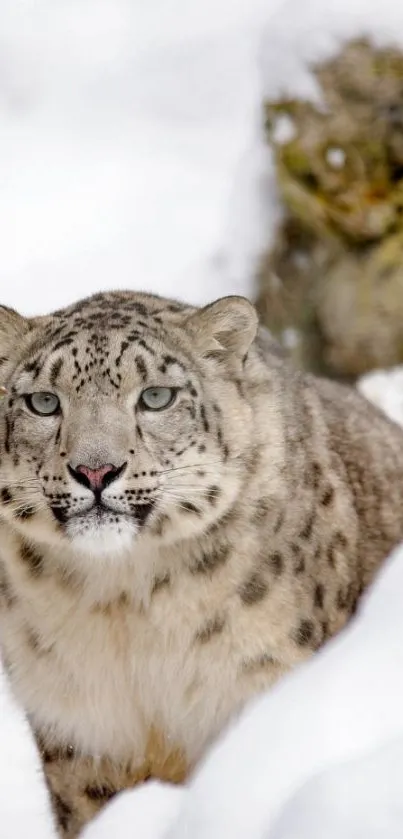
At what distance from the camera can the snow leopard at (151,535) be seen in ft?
12.6

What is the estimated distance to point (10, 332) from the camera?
4.23m

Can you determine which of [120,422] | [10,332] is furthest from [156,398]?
[10,332]

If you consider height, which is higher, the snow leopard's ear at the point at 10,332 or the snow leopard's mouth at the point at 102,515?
the snow leopard's ear at the point at 10,332

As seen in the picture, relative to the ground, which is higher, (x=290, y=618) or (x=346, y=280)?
(x=346, y=280)

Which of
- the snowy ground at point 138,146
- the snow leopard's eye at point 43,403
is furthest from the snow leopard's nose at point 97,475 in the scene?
the snowy ground at point 138,146

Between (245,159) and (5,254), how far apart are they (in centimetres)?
198

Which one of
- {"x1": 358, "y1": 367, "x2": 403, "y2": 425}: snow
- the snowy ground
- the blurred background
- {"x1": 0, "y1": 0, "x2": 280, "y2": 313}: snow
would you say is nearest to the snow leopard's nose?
the snowy ground

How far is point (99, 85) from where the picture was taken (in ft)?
40.0

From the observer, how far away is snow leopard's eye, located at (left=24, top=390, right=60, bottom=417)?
3914 millimetres

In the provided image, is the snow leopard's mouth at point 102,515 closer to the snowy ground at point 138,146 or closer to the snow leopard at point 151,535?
the snow leopard at point 151,535

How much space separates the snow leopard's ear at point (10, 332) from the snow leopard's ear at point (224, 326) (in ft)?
1.68

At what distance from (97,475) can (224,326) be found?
2.65ft

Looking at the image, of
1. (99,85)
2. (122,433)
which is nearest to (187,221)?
(99,85)

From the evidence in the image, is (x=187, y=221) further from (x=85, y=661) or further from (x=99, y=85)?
(x=85, y=661)
